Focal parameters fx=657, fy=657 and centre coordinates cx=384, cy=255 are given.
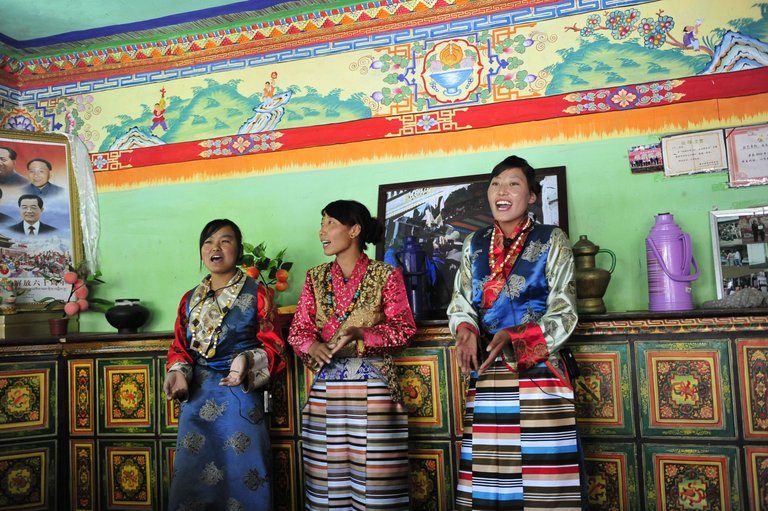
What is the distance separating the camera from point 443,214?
376 cm

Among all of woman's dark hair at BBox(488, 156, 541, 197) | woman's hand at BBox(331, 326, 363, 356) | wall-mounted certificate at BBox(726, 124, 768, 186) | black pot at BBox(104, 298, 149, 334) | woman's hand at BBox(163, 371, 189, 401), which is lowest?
woman's hand at BBox(163, 371, 189, 401)

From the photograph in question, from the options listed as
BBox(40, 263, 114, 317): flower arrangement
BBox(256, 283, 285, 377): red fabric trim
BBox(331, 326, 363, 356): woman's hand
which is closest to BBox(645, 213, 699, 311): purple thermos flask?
BBox(331, 326, 363, 356): woman's hand

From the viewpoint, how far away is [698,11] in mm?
3479

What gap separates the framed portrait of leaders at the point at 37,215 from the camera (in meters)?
4.28

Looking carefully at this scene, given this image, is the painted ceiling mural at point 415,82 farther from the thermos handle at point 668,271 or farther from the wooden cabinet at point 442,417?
the wooden cabinet at point 442,417

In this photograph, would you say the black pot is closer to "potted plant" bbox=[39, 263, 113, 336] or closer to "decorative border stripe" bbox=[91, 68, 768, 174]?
"potted plant" bbox=[39, 263, 113, 336]

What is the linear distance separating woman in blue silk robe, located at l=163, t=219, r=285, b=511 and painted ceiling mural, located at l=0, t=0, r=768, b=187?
4.62 feet

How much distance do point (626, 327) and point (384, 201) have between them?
1.58m

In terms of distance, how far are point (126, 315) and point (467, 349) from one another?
2.50 metres

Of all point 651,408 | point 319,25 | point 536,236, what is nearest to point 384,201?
point 319,25

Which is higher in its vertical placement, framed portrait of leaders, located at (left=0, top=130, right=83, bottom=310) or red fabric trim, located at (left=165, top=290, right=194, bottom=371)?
framed portrait of leaders, located at (left=0, top=130, right=83, bottom=310)

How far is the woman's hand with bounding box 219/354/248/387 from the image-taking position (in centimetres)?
276

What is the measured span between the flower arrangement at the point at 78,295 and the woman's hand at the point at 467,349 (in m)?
2.90

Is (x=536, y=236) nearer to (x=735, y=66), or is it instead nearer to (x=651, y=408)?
(x=651, y=408)
